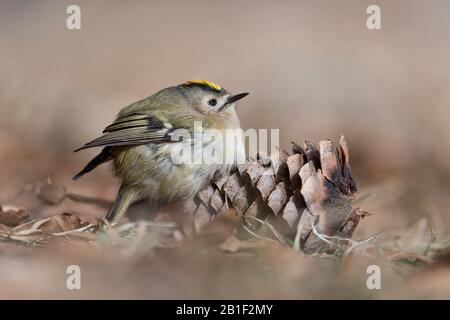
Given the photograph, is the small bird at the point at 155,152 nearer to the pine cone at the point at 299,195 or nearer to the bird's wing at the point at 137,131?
the bird's wing at the point at 137,131

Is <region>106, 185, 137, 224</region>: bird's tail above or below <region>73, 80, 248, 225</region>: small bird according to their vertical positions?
below

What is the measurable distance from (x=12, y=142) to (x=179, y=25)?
111cm

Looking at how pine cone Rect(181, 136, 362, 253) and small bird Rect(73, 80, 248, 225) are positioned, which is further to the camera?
small bird Rect(73, 80, 248, 225)

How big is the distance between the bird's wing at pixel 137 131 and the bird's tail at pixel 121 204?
140 mm

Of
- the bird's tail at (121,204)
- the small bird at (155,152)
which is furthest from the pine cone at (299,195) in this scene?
the bird's tail at (121,204)

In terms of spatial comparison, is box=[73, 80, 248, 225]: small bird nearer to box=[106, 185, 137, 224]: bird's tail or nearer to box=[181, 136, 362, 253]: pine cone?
box=[106, 185, 137, 224]: bird's tail

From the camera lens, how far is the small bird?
1.64m

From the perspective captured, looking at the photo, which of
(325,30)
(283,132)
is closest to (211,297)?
(283,132)

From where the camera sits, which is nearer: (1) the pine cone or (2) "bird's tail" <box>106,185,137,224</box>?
(1) the pine cone

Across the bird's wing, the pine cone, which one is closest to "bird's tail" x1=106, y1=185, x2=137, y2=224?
the bird's wing

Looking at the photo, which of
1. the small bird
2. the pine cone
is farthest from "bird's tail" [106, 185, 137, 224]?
the pine cone

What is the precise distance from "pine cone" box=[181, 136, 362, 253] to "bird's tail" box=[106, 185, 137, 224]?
10.2 inches

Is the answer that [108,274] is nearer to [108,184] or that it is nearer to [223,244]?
[223,244]

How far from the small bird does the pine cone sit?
138 mm
